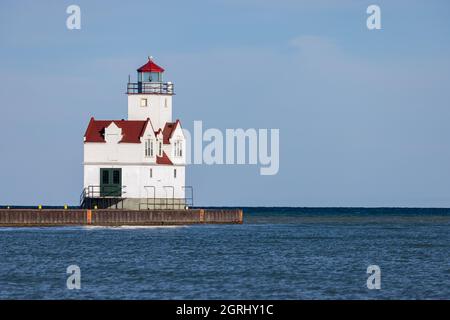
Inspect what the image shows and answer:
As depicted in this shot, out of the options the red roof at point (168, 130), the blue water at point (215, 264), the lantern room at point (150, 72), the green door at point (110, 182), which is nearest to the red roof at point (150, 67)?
the lantern room at point (150, 72)

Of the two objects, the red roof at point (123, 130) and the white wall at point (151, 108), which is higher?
the white wall at point (151, 108)

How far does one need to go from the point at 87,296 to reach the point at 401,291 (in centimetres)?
1313

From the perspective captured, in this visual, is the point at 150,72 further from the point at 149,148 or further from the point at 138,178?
the point at 138,178

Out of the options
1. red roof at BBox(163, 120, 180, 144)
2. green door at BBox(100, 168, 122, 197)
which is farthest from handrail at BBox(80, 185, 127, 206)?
red roof at BBox(163, 120, 180, 144)

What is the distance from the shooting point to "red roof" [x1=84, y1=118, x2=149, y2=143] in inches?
3767

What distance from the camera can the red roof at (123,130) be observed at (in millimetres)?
95688

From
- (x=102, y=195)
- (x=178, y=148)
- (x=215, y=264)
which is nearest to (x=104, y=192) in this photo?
(x=102, y=195)

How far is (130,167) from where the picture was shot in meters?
95.6

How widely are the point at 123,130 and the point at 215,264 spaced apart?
3684 cm

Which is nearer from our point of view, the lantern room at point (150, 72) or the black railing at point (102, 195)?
the black railing at point (102, 195)

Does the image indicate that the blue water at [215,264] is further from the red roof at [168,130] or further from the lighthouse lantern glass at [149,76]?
the lighthouse lantern glass at [149,76]

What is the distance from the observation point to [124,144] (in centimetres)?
9556
